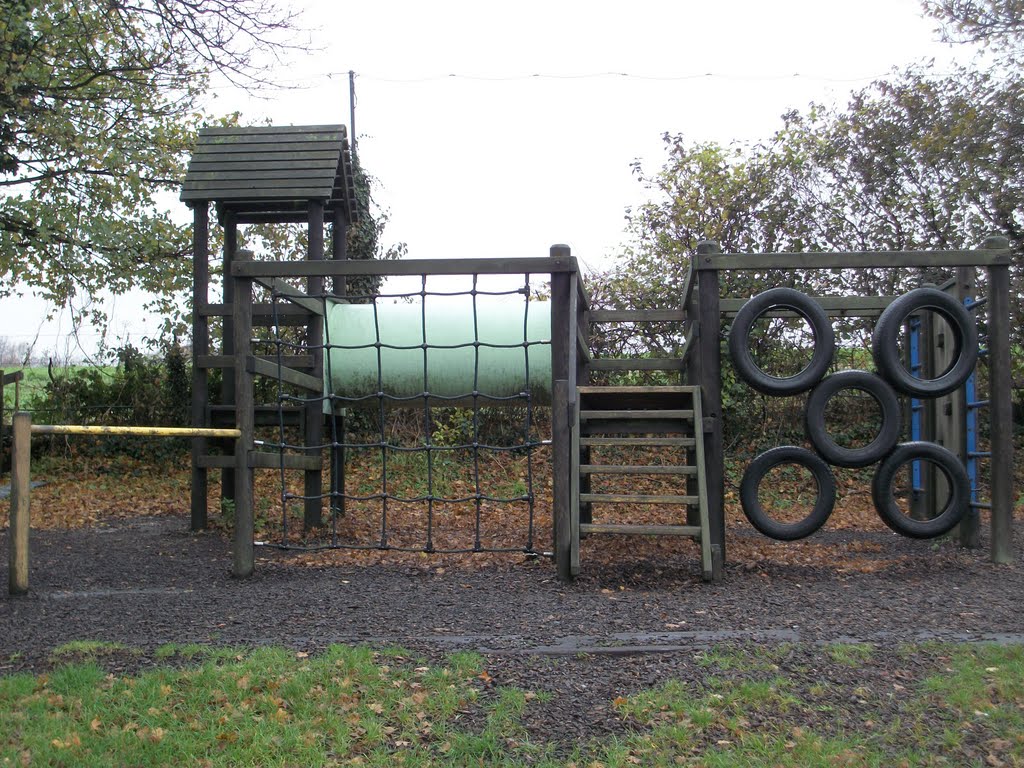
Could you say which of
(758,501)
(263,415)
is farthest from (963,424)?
(263,415)

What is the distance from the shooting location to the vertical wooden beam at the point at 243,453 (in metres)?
6.22

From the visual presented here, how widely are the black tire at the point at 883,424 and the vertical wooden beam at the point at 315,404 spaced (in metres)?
3.86

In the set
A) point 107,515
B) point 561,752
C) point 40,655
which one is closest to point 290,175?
point 107,515

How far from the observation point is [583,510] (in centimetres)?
783

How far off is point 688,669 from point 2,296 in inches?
527

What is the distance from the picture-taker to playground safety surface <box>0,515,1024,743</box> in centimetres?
404

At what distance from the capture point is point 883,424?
6.33m

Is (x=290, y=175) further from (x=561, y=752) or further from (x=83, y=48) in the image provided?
(x=561, y=752)

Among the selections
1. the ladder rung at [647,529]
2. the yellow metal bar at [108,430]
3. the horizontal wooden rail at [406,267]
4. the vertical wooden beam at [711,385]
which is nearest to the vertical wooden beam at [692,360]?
the vertical wooden beam at [711,385]

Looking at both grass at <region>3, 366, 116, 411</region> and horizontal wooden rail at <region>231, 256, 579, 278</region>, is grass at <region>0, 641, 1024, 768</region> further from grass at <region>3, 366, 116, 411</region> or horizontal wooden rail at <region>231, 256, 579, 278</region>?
grass at <region>3, 366, 116, 411</region>

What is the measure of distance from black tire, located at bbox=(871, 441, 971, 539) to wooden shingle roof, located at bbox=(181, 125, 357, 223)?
5.10m

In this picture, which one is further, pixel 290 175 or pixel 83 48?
pixel 83 48

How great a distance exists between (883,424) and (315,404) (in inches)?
174

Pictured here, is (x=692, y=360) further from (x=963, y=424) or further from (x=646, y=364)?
(x=963, y=424)
